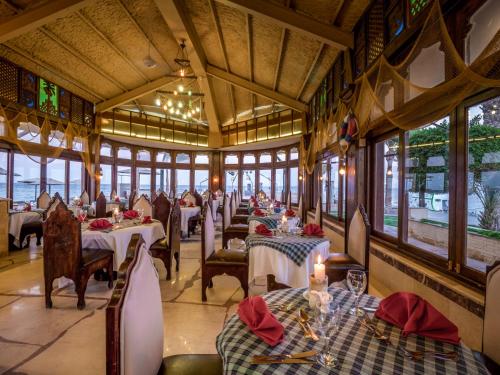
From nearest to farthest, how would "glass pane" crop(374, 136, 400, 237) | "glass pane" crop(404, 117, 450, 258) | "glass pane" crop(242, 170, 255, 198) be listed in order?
1. "glass pane" crop(404, 117, 450, 258)
2. "glass pane" crop(374, 136, 400, 237)
3. "glass pane" crop(242, 170, 255, 198)

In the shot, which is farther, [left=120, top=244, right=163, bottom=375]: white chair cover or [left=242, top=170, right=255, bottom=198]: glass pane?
[left=242, top=170, right=255, bottom=198]: glass pane

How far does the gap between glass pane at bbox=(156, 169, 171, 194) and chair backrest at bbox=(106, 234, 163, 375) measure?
11.7 metres

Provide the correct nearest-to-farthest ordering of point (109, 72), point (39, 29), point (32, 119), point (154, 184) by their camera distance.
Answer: point (39, 29) < point (32, 119) < point (109, 72) < point (154, 184)

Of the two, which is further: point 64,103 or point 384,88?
point 64,103

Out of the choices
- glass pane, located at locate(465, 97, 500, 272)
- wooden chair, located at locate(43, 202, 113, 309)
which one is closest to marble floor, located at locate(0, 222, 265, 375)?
wooden chair, located at locate(43, 202, 113, 309)

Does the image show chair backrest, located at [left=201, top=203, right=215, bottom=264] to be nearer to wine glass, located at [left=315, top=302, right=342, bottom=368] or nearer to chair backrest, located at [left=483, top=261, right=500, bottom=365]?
wine glass, located at [left=315, top=302, right=342, bottom=368]

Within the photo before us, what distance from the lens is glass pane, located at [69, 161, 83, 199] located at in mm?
8883

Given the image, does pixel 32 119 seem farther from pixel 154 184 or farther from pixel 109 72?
pixel 154 184

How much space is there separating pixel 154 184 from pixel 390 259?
1088 cm

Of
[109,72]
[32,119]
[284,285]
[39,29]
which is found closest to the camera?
[284,285]

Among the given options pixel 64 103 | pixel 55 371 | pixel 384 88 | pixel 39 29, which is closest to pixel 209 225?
pixel 55 371

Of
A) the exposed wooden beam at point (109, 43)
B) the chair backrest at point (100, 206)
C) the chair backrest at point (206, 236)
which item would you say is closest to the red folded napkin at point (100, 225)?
the chair backrest at point (206, 236)

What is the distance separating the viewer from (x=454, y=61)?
188 cm

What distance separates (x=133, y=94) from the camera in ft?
29.6
